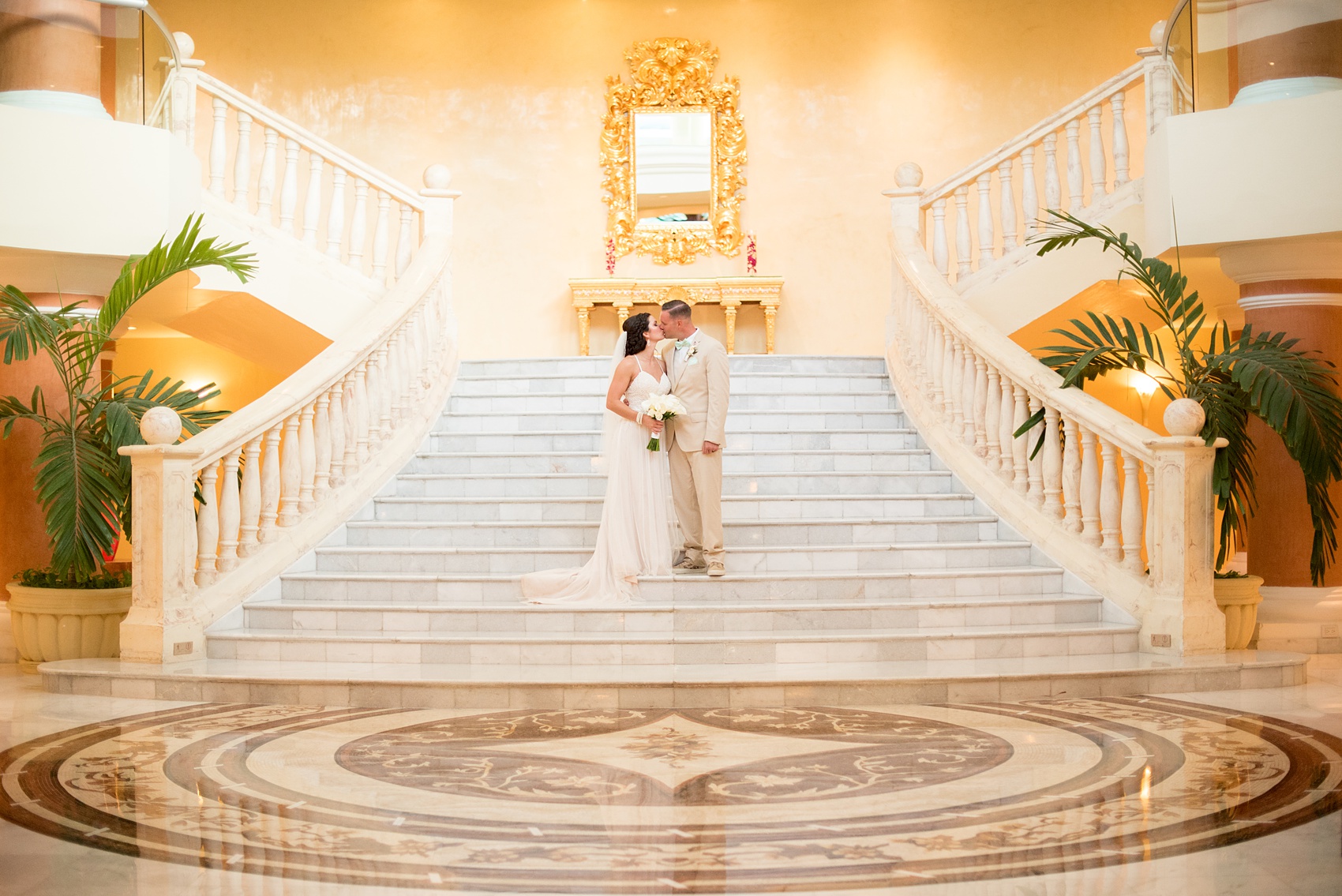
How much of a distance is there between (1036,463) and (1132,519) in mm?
801

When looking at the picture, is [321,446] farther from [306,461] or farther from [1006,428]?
[1006,428]

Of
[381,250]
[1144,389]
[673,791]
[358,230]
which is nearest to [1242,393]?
[673,791]

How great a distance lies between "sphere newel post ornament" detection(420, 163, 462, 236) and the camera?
8.88m

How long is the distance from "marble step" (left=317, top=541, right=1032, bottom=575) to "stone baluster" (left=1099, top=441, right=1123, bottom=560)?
518 millimetres

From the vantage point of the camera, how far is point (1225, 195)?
699 centimetres

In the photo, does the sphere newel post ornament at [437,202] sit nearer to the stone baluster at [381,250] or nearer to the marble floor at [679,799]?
the stone baluster at [381,250]

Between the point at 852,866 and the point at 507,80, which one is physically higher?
the point at 507,80

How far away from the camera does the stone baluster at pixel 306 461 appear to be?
690 centimetres

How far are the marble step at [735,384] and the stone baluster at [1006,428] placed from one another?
5.93 ft

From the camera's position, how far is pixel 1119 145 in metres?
8.05

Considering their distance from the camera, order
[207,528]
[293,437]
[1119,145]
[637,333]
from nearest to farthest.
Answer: [207,528] < [637,333] < [293,437] < [1119,145]

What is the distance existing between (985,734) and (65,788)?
3.17 m

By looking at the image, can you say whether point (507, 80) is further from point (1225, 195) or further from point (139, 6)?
point (1225, 195)

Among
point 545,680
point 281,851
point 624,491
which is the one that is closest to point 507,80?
point 624,491
